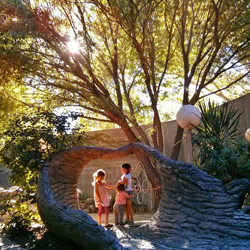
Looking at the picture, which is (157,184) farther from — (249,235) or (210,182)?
(249,235)

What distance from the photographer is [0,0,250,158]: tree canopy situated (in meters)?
9.61

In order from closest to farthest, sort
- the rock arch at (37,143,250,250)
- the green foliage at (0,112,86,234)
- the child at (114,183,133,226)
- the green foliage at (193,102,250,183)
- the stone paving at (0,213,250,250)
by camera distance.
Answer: the stone paving at (0,213,250,250) < the rock arch at (37,143,250,250) < the green foliage at (0,112,86,234) < the child at (114,183,133,226) < the green foliage at (193,102,250,183)

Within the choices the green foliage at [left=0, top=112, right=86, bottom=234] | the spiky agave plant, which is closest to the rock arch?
the green foliage at [left=0, top=112, right=86, bottom=234]

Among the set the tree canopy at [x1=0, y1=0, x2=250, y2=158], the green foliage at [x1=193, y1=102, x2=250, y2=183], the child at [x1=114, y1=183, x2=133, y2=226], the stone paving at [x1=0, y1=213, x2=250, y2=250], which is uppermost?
the tree canopy at [x1=0, y1=0, x2=250, y2=158]

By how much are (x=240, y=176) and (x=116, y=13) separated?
5.40 metres

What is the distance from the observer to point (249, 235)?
513cm

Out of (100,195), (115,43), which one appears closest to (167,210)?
(100,195)

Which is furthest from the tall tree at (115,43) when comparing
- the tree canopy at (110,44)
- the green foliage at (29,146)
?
the green foliage at (29,146)

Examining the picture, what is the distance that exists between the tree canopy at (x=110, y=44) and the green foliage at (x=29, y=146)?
213cm

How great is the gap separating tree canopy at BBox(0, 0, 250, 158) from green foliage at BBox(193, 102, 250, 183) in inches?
120

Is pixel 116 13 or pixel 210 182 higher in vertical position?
pixel 116 13

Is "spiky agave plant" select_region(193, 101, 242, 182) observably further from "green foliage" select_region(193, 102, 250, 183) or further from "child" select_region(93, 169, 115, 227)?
"child" select_region(93, 169, 115, 227)

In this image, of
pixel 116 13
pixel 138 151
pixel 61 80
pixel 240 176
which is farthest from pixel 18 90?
pixel 240 176

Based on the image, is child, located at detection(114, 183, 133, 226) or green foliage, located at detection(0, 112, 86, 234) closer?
green foliage, located at detection(0, 112, 86, 234)
